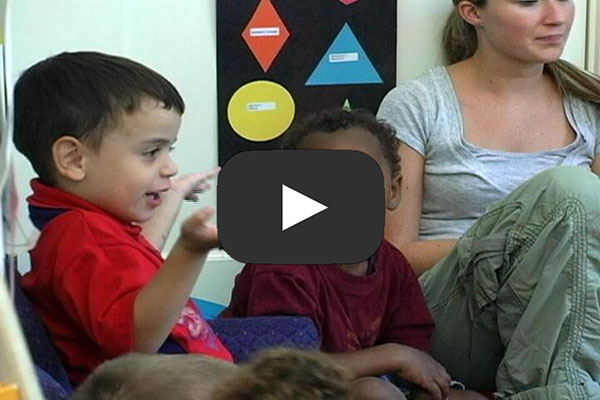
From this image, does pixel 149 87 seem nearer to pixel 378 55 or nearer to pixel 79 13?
pixel 79 13

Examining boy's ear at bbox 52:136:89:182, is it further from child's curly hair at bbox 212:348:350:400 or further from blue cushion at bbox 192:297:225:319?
blue cushion at bbox 192:297:225:319

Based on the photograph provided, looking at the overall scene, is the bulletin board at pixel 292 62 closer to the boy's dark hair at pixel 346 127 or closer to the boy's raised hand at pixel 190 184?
the boy's dark hair at pixel 346 127

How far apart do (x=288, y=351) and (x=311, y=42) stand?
1075 millimetres

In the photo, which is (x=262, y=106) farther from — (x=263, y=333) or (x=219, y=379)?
(x=219, y=379)

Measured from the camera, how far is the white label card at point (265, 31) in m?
1.64

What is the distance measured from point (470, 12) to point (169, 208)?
0.70 m

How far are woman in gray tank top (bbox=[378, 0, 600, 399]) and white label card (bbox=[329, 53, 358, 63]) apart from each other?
14cm

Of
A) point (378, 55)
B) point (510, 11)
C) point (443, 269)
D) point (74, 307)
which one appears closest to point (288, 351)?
point (74, 307)

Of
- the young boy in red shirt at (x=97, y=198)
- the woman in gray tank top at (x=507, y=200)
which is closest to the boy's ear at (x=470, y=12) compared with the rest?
the woman in gray tank top at (x=507, y=200)

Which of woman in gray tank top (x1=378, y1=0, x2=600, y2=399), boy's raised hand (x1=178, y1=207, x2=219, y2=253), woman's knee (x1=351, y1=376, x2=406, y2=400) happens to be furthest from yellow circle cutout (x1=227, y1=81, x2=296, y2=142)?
boy's raised hand (x1=178, y1=207, x2=219, y2=253)

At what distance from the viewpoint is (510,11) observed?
1.53 meters

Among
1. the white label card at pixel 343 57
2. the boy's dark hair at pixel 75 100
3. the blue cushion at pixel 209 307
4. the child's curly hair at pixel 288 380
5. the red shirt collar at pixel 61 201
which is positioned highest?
the boy's dark hair at pixel 75 100
